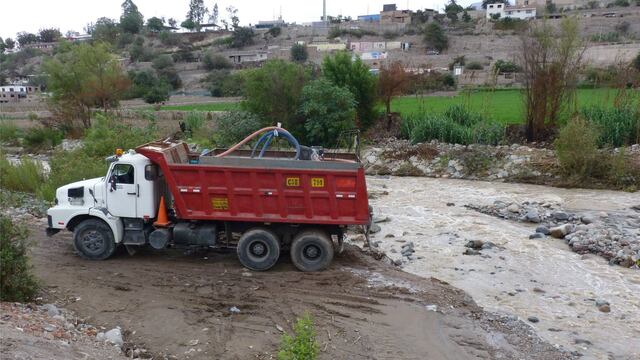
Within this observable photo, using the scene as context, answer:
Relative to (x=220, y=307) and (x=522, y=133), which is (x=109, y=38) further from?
(x=220, y=307)

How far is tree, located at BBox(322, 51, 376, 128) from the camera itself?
98.0 ft

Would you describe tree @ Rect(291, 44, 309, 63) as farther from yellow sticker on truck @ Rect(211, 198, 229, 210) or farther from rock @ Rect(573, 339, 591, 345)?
rock @ Rect(573, 339, 591, 345)

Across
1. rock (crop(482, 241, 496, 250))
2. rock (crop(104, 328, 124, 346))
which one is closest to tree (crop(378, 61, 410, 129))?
rock (crop(482, 241, 496, 250))

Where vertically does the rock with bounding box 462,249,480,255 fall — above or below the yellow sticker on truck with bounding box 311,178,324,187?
below

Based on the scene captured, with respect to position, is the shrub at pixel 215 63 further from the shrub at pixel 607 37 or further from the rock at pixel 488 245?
the rock at pixel 488 245

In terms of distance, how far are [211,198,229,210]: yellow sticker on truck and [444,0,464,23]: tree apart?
9217 centimetres

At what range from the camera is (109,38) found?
106 m

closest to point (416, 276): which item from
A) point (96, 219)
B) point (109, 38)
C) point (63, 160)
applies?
point (96, 219)

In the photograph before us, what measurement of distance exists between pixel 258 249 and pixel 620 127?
63.4 ft

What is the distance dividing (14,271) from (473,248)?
9490 millimetres

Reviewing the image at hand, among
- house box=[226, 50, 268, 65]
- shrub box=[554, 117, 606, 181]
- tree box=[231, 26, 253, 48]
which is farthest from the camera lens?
tree box=[231, 26, 253, 48]

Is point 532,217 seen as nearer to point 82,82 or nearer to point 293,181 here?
point 293,181

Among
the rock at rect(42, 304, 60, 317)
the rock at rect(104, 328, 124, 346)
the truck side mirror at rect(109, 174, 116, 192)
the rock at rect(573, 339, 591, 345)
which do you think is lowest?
the rock at rect(573, 339, 591, 345)

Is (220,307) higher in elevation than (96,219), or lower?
lower
